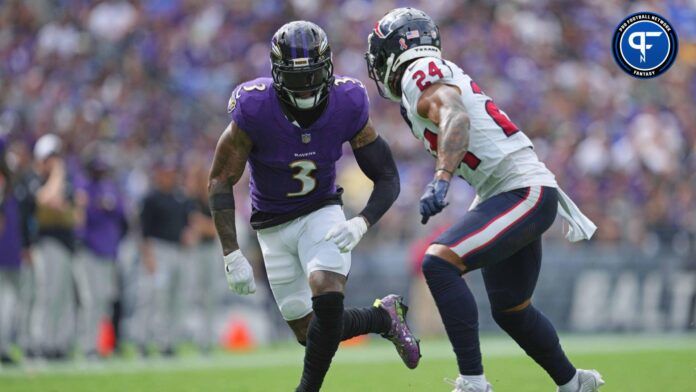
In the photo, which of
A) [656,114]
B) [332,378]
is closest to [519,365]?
[332,378]

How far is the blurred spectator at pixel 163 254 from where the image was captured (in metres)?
11.1

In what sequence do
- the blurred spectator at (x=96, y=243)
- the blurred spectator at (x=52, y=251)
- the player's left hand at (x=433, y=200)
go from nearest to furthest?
the player's left hand at (x=433, y=200) < the blurred spectator at (x=52, y=251) < the blurred spectator at (x=96, y=243)

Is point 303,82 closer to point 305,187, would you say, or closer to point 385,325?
point 305,187

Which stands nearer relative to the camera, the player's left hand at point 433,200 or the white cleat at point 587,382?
the player's left hand at point 433,200

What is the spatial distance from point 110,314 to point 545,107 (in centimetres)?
758

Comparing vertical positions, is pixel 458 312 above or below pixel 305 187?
below

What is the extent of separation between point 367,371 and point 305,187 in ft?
10.8

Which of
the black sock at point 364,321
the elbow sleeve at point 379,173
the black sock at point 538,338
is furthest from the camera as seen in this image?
the elbow sleeve at point 379,173

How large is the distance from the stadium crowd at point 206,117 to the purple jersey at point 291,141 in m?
4.84

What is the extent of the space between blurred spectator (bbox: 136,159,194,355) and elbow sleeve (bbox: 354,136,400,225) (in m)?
5.63

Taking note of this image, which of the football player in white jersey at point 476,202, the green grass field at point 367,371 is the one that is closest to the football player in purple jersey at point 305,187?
the football player in white jersey at point 476,202

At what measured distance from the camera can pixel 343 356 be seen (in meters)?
10.9

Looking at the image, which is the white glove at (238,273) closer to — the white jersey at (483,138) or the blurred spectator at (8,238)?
the white jersey at (483,138)

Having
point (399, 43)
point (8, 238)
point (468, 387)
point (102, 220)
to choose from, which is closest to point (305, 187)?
point (399, 43)
